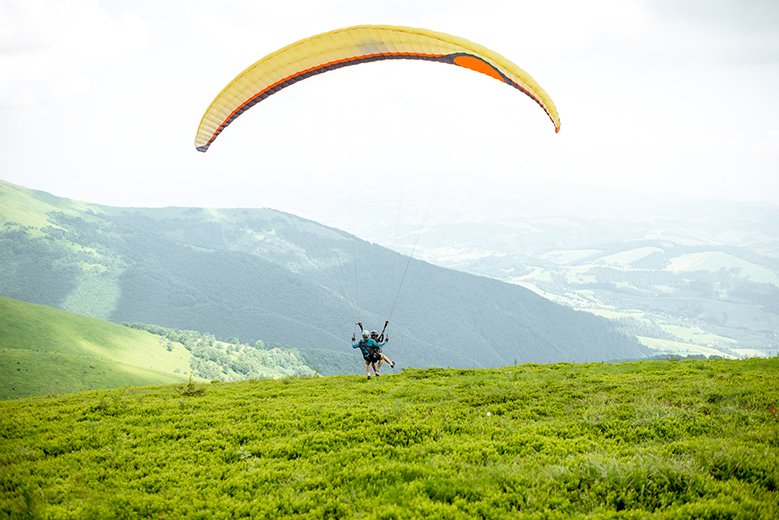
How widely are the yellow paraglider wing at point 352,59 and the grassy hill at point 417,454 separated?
10.5 meters

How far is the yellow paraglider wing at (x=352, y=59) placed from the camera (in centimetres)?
1470

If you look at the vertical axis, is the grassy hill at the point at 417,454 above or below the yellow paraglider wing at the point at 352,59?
below

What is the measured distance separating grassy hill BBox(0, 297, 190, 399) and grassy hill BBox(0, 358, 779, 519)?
41.5 meters

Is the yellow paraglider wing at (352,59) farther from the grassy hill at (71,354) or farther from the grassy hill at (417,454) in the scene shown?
the grassy hill at (71,354)

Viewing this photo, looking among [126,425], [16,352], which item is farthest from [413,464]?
[16,352]

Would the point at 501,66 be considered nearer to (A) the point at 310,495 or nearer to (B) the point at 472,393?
(B) the point at 472,393

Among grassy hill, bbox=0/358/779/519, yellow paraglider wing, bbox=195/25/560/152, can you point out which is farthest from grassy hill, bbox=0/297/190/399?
grassy hill, bbox=0/358/779/519

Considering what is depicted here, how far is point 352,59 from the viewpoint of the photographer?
16.2 m

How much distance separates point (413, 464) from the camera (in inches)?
288

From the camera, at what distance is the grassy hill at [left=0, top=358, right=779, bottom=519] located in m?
6.08

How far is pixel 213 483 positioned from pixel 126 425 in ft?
15.5

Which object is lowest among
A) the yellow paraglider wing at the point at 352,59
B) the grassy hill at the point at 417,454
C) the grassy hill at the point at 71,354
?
the grassy hill at the point at 71,354

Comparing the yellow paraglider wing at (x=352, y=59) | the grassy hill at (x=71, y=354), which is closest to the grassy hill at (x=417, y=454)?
the yellow paraglider wing at (x=352, y=59)

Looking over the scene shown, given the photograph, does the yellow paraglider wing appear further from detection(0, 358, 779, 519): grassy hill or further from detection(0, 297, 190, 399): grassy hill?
detection(0, 297, 190, 399): grassy hill
